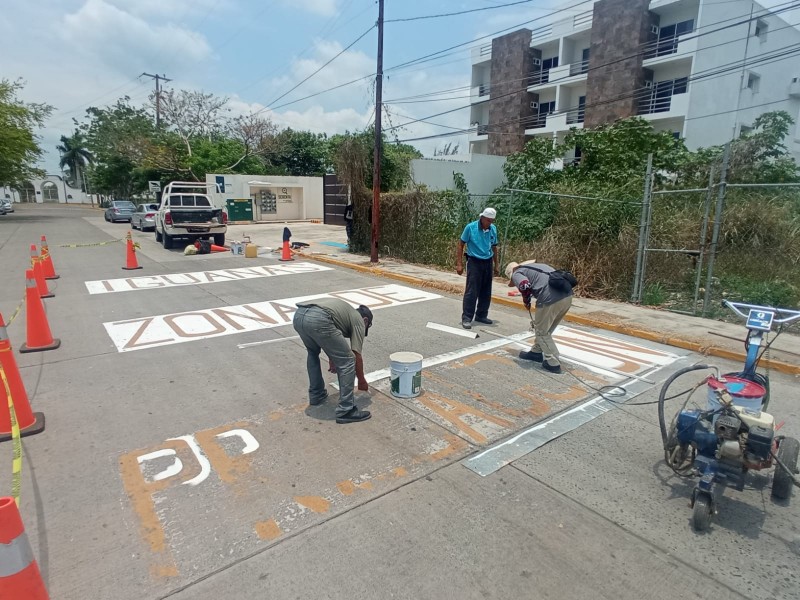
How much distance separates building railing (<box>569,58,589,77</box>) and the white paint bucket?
3766 cm

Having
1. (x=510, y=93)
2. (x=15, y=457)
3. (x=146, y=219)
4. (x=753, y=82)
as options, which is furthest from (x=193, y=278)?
(x=753, y=82)

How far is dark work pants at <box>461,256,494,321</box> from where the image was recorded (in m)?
7.55

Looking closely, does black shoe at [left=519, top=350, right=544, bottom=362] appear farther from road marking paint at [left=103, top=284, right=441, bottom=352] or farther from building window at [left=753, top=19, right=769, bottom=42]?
building window at [left=753, top=19, right=769, bottom=42]

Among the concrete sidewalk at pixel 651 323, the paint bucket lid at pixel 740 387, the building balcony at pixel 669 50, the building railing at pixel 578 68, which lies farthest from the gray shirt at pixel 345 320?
the building railing at pixel 578 68

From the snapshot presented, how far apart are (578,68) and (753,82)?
1138cm

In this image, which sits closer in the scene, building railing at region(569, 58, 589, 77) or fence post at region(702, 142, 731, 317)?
fence post at region(702, 142, 731, 317)

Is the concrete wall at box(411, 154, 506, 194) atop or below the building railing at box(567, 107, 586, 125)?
below

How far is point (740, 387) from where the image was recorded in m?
3.16

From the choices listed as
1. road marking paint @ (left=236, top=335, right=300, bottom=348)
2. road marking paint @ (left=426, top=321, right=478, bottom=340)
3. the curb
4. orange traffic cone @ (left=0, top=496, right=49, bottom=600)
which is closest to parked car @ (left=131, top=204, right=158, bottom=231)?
the curb

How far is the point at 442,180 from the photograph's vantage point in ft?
73.7

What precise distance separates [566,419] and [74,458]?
414 centimetres

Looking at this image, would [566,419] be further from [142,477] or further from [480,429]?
[142,477]

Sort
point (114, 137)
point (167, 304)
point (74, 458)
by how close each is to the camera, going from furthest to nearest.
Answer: point (114, 137) < point (167, 304) < point (74, 458)

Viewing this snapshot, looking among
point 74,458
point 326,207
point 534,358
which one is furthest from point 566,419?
point 326,207
